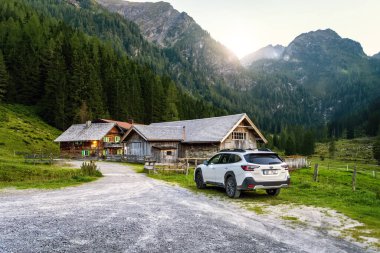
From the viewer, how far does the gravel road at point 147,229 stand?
6.87 meters

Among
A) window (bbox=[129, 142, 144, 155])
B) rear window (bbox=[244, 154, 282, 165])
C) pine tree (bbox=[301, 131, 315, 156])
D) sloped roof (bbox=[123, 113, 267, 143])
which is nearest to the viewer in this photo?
rear window (bbox=[244, 154, 282, 165])

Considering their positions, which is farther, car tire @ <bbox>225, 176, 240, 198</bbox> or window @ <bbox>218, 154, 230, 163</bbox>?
window @ <bbox>218, 154, 230, 163</bbox>

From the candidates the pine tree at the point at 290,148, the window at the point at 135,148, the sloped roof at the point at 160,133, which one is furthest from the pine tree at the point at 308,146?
the window at the point at 135,148

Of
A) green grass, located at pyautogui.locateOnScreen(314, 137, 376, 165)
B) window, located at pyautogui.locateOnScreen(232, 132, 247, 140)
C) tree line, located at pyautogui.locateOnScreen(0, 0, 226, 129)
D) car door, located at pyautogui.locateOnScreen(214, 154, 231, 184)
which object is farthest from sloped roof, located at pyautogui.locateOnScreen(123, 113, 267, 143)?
green grass, located at pyautogui.locateOnScreen(314, 137, 376, 165)

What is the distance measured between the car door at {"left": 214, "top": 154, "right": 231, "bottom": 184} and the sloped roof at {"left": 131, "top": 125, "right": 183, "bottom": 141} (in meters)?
29.2

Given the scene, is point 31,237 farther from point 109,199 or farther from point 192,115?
point 192,115

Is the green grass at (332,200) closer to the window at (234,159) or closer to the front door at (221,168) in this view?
the front door at (221,168)

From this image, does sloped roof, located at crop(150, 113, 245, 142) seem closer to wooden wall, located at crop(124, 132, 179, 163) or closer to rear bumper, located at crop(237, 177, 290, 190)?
wooden wall, located at crop(124, 132, 179, 163)

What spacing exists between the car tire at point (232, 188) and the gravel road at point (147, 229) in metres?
1.27

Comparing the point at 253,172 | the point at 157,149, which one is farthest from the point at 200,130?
the point at 253,172

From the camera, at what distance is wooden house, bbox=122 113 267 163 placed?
41312mm

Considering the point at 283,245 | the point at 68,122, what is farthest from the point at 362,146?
the point at 283,245

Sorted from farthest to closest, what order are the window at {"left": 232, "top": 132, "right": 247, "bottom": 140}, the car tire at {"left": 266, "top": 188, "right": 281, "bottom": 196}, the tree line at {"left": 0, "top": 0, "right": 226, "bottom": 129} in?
1. the tree line at {"left": 0, "top": 0, "right": 226, "bottom": 129}
2. the window at {"left": 232, "top": 132, "right": 247, "bottom": 140}
3. the car tire at {"left": 266, "top": 188, "right": 281, "bottom": 196}

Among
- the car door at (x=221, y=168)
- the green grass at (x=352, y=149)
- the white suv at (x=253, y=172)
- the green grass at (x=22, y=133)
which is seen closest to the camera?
the white suv at (x=253, y=172)
